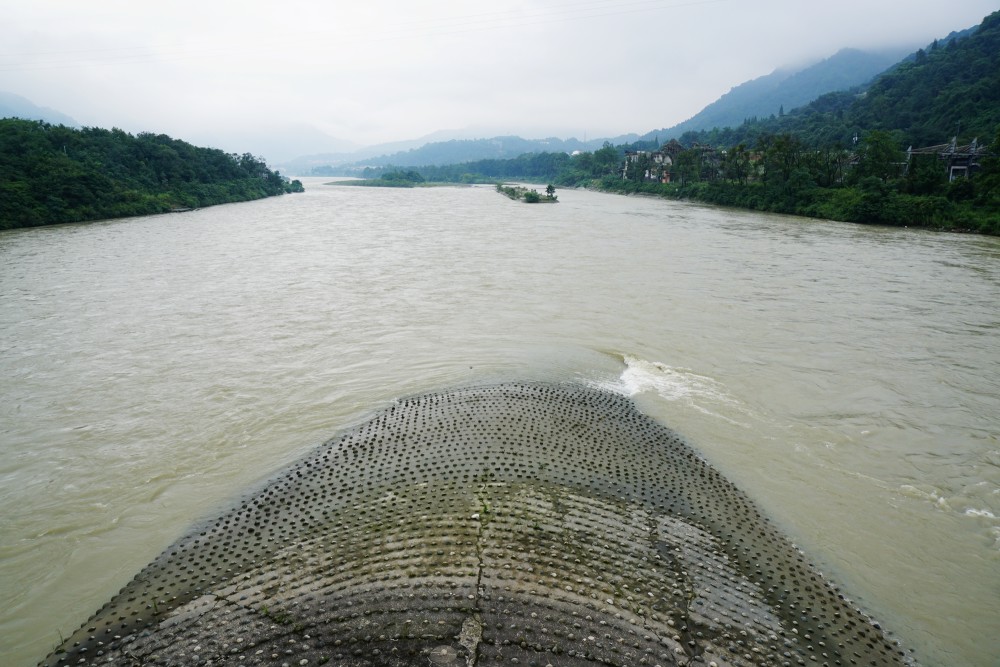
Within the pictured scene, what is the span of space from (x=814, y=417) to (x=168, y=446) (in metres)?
10.6

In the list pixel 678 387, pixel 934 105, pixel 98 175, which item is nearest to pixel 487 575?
pixel 678 387

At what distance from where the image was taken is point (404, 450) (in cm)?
700

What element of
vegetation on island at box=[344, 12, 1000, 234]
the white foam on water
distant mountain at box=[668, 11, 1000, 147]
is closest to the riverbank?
vegetation on island at box=[344, 12, 1000, 234]

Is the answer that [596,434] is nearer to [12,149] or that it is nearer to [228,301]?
[228,301]

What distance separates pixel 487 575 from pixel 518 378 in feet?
17.9

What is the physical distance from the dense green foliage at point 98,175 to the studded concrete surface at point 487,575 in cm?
3893

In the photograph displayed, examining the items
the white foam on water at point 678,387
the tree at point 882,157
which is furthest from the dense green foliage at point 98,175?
the tree at point 882,157

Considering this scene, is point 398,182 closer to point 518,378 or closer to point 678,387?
point 518,378

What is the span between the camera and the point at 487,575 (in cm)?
457

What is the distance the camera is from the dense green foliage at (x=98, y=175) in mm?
34062

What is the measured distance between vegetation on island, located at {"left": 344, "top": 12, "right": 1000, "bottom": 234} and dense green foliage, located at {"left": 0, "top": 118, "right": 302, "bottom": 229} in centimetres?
5299

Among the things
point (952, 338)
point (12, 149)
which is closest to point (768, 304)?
point (952, 338)

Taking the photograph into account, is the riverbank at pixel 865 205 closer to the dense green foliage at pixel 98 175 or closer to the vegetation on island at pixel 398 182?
the dense green foliage at pixel 98 175

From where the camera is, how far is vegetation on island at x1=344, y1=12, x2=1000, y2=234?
105ft
